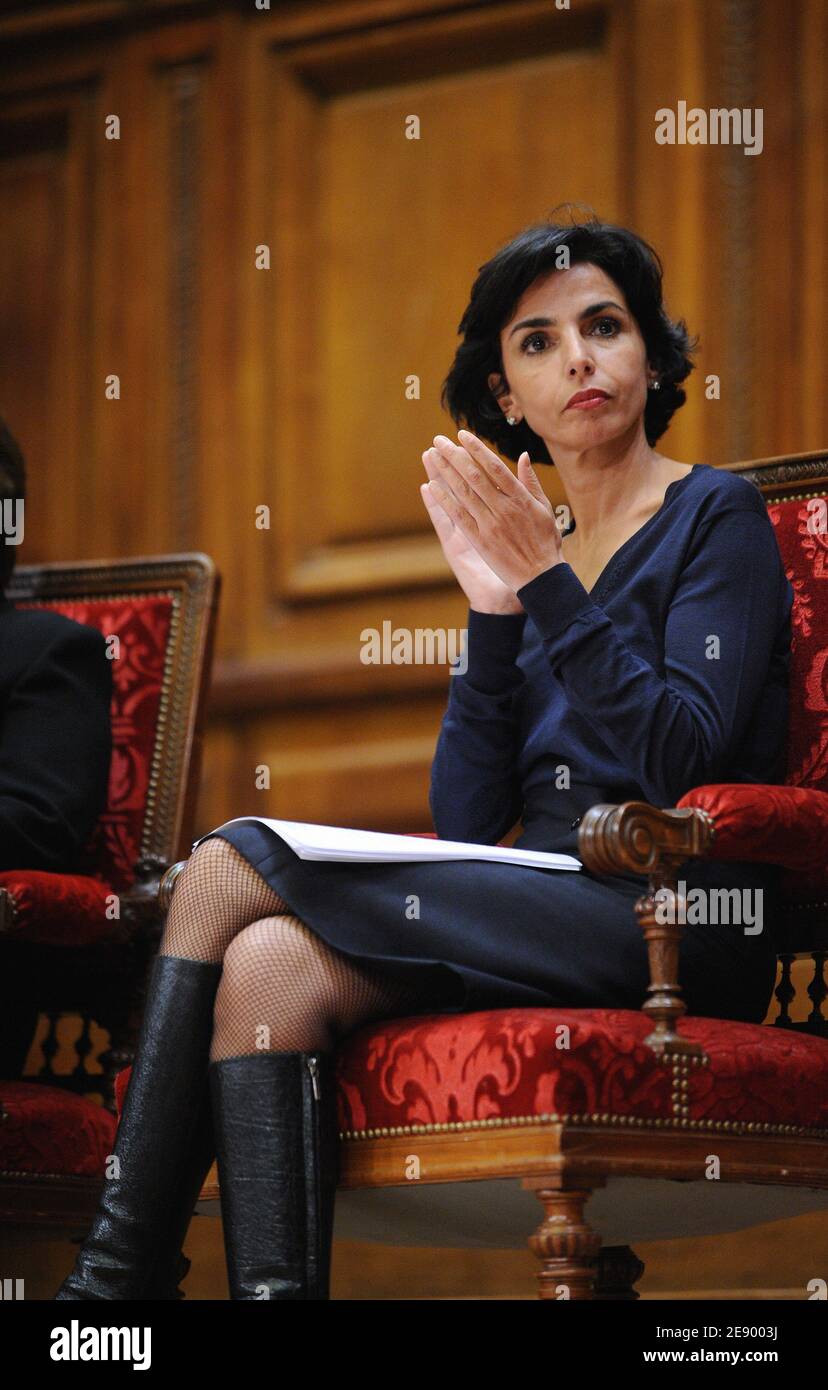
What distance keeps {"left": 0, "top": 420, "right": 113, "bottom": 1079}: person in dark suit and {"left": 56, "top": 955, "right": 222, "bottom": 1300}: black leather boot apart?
633mm

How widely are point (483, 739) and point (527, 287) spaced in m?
0.54

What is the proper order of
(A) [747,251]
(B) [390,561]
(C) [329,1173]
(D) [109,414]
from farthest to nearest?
(D) [109,414], (B) [390,561], (A) [747,251], (C) [329,1173]

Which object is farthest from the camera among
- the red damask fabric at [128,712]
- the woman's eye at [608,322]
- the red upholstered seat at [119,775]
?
the red damask fabric at [128,712]

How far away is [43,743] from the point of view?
2.50 m

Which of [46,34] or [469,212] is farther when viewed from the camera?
[46,34]

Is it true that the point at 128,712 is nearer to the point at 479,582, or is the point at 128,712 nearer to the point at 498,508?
the point at 479,582

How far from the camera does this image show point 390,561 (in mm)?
3465

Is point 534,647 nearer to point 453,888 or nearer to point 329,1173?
point 453,888

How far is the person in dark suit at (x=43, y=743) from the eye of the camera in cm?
240

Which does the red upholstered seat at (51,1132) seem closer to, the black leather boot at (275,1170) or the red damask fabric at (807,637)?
the black leather boot at (275,1170)

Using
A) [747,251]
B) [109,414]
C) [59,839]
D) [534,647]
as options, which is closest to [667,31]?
[747,251]

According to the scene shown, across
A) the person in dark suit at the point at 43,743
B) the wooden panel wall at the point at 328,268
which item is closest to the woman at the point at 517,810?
the person in dark suit at the point at 43,743

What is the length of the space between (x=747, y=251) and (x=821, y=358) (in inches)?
9.5

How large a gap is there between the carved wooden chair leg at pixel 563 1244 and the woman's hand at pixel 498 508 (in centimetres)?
59
